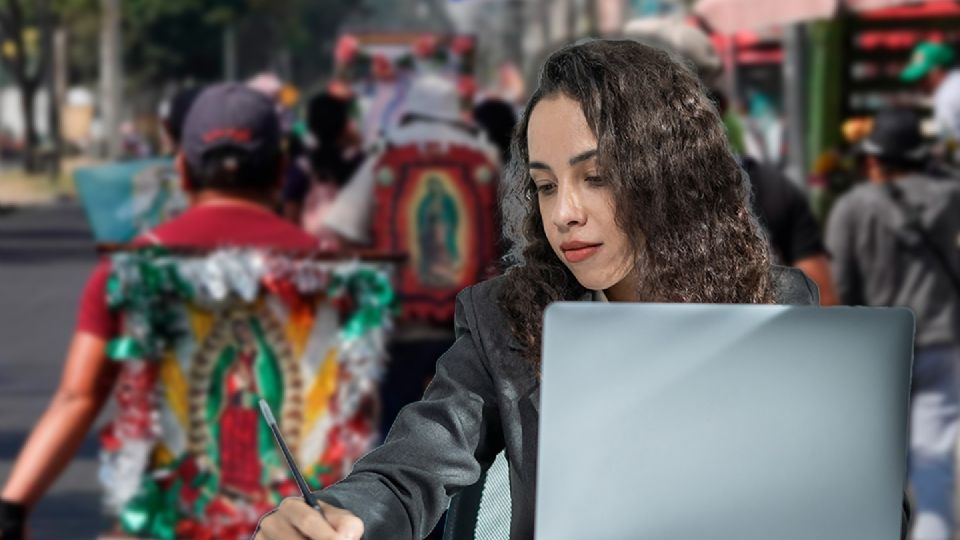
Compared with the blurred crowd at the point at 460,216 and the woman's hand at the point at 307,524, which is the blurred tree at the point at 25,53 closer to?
the blurred crowd at the point at 460,216

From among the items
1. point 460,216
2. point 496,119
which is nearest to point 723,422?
point 460,216

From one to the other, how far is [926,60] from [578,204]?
10.1 metres

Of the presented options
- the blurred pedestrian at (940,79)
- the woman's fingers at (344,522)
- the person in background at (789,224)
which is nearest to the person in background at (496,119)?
the blurred pedestrian at (940,79)

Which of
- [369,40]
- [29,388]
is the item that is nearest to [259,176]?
[29,388]

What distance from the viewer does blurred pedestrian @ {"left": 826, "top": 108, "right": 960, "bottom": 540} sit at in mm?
7883

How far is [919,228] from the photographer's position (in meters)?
7.92

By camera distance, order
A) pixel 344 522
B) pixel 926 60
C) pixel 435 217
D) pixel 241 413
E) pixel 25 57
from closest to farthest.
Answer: pixel 344 522 < pixel 241 413 < pixel 435 217 < pixel 926 60 < pixel 25 57

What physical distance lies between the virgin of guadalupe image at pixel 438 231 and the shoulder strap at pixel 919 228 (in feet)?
5.52

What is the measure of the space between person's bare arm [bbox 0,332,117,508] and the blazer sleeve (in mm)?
1983

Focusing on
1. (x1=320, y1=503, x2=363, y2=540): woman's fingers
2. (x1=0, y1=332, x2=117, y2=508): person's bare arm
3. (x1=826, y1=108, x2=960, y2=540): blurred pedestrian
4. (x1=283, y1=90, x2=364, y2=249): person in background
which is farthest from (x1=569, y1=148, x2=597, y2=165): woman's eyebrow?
(x1=283, y1=90, x2=364, y2=249): person in background

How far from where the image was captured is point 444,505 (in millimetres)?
2510

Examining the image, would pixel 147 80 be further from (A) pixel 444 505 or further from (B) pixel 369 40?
(A) pixel 444 505

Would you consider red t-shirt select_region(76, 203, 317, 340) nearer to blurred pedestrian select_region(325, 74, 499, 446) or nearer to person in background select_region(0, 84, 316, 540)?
person in background select_region(0, 84, 316, 540)

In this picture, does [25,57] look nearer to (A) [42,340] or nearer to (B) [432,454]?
(A) [42,340]
